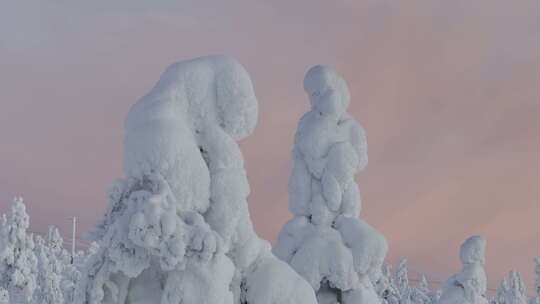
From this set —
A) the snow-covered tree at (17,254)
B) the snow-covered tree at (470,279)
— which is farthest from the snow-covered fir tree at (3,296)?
the snow-covered tree at (470,279)

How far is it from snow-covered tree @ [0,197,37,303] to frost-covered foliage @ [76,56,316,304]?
3490cm

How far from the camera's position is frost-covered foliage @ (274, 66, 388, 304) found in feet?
28.0

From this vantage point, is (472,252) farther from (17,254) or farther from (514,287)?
(514,287)

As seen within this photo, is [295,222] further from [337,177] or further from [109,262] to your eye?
[109,262]

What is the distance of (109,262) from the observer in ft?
13.3

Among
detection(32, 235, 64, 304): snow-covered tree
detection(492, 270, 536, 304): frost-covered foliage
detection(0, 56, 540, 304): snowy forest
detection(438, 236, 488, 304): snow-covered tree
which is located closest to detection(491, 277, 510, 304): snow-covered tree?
detection(492, 270, 536, 304): frost-covered foliage

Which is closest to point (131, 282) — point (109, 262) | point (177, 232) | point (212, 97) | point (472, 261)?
point (109, 262)

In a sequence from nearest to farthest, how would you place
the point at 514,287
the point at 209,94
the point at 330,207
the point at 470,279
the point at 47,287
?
the point at 209,94
the point at 330,207
the point at 470,279
the point at 47,287
the point at 514,287

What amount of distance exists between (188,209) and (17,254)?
3569cm

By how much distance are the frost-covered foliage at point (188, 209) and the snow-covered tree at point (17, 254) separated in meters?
34.9

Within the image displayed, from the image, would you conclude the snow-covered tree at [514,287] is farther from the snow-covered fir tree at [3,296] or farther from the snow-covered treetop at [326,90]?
the snow-covered treetop at [326,90]

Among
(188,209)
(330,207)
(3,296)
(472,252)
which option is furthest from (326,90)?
(3,296)

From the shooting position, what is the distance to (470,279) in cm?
1185

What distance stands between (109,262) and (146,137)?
2.44 feet
